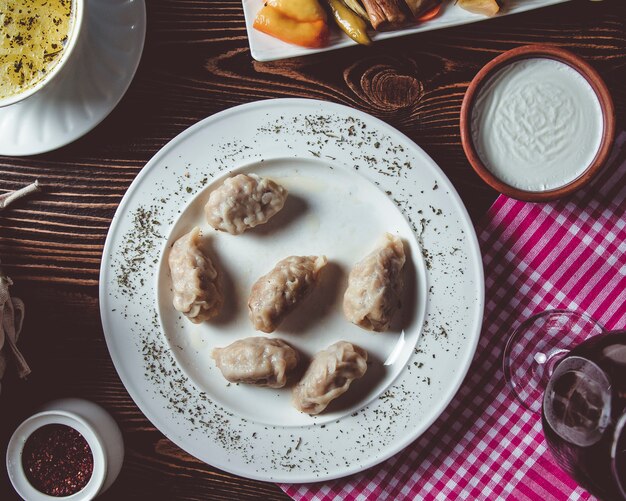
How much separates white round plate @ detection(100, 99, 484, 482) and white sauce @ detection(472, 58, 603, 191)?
0.19m

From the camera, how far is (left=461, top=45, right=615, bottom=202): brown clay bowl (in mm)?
1989

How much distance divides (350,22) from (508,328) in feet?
Answer: 3.50

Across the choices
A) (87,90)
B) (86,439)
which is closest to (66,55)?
(87,90)

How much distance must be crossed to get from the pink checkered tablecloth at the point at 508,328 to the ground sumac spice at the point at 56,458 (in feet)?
2.15

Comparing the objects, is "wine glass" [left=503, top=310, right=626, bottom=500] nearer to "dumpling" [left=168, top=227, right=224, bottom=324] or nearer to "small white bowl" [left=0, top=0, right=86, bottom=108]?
"dumpling" [left=168, top=227, right=224, bottom=324]

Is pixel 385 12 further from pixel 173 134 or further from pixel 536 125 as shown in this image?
pixel 173 134

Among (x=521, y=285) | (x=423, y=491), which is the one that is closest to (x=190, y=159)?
(x=521, y=285)

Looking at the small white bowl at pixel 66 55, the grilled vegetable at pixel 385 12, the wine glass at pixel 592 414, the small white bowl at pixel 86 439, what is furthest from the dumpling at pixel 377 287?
the small white bowl at pixel 66 55

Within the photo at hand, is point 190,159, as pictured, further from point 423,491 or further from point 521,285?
point 423,491

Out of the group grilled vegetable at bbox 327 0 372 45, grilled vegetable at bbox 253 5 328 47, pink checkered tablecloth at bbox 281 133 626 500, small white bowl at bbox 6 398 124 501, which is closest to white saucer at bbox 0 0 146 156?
grilled vegetable at bbox 253 5 328 47

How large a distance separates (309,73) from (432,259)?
71 cm

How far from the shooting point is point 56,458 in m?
2.19

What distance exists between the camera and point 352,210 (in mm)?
2205

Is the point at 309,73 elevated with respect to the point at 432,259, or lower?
elevated
